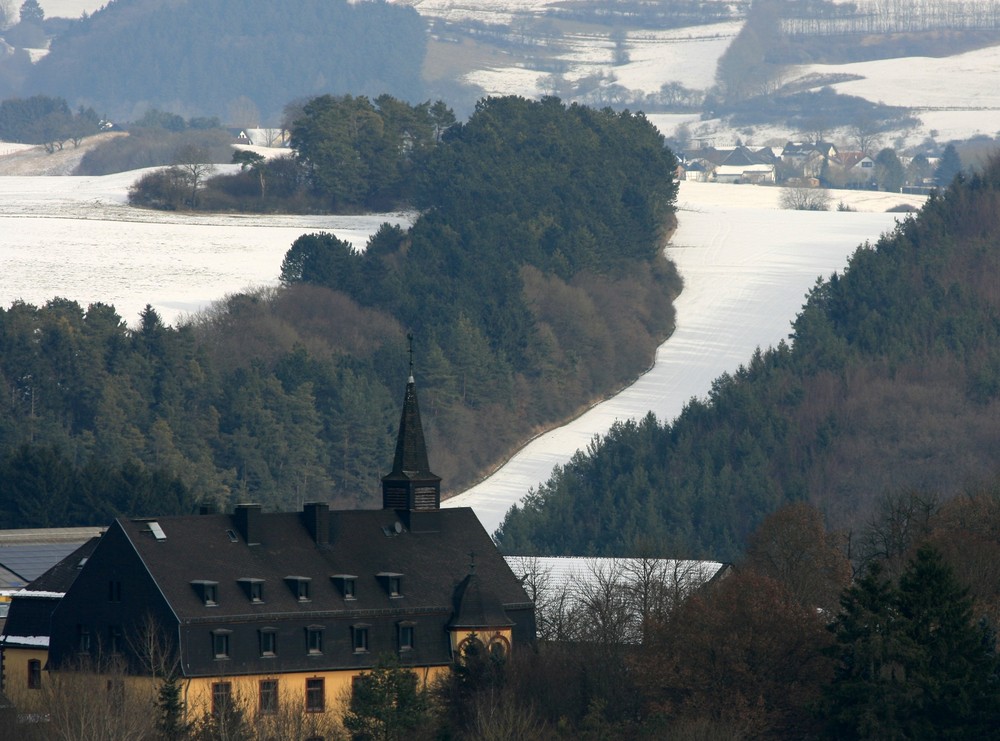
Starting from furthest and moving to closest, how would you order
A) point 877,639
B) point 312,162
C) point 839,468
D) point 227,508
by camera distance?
point 312,162 → point 839,468 → point 227,508 → point 877,639

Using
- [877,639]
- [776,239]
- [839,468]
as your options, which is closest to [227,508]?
[839,468]

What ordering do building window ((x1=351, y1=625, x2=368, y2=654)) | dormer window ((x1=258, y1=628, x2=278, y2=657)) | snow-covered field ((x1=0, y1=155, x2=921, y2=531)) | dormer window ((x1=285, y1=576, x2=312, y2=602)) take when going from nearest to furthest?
dormer window ((x1=258, y1=628, x2=278, y2=657)) → dormer window ((x1=285, y1=576, x2=312, y2=602)) → building window ((x1=351, y1=625, x2=368, y2=654)) → snow-covered field ((x1=0, y1=155, x2=921, y2=531))

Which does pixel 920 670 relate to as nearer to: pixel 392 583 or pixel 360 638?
pixel 360 638

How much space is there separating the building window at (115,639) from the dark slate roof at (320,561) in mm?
1684

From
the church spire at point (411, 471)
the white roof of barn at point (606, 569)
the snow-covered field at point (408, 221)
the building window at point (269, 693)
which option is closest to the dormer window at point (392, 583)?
the church spire at point (411, 471)

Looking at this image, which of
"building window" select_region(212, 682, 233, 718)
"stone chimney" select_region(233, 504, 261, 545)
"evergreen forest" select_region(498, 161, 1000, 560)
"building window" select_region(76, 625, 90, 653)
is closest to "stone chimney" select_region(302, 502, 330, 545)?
"stone chimney" select_region(233, 504, 261, 545)

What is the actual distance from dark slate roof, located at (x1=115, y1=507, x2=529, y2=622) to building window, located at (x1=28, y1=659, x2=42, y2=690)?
4.67 meters

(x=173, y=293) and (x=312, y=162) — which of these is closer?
(x=173, y=293)

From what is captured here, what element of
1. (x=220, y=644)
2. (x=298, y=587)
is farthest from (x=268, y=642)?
(x=298, y=587)

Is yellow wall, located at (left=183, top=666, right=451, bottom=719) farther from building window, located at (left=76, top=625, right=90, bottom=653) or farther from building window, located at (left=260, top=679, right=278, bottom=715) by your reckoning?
building window, located at (left=76, top=625, right=90, bottom=653)

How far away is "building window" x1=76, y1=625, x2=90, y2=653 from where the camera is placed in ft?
225

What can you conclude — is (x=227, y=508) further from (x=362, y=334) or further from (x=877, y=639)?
(x=877, y=639)

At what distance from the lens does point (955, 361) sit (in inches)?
5433

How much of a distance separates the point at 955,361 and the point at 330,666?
245 feet
